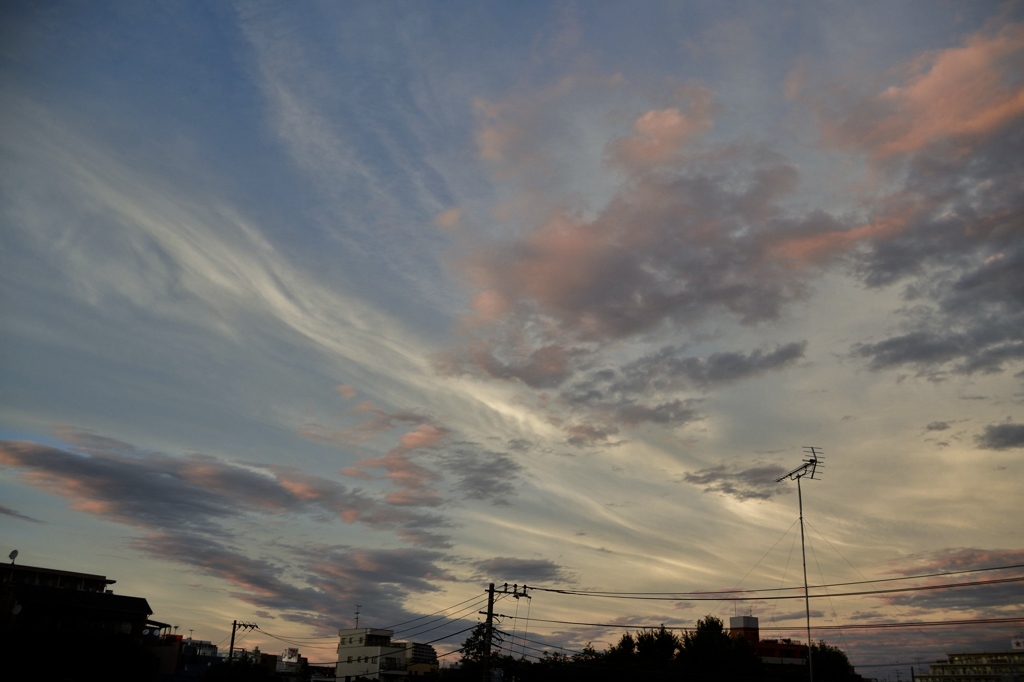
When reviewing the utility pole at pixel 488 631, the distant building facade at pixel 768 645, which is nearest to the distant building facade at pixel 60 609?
the utility pole at pixel 488 631

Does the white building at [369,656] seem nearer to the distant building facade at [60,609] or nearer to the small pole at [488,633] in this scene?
the distant building facade at [60,609]

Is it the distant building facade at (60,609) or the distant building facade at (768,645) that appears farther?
the distant building facade at (768,645)

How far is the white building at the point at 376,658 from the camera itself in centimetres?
14550

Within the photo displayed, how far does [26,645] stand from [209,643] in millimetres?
129479

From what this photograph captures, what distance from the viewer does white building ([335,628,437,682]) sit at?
14550 centimetres

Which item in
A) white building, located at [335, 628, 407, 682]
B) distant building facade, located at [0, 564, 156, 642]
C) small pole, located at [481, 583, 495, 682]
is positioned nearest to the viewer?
small pole, located at [481, 583, 495, 682]

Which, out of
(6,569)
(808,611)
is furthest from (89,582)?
(808,611)

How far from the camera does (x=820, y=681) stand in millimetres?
130500

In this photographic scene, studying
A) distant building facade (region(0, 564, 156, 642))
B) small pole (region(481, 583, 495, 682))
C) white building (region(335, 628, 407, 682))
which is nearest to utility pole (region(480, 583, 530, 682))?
small pole (region(481, 583, 495, 682))

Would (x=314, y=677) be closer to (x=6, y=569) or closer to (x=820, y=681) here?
(x=6, y=569)

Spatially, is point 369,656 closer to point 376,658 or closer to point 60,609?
point 376,658

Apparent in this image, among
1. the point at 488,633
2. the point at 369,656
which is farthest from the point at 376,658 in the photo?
→ the point at 488,633

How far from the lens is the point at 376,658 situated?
146 meters

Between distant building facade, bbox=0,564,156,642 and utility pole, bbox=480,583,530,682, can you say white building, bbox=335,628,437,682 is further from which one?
utility pole, bbox=480,583,530,682
